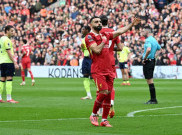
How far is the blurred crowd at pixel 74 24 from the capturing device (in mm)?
35188

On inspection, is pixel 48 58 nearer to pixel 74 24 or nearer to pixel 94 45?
pixel 74 24

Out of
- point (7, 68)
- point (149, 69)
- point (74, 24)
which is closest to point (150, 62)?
point (149, 69)

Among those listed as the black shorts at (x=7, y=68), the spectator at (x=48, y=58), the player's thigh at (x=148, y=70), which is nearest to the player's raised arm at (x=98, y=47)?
the player's thigh at (x=148, y=70)

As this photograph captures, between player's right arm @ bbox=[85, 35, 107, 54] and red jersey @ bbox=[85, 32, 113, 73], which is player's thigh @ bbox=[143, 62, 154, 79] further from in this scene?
player's right arm @ bbox=[85, 35, 107, 54]

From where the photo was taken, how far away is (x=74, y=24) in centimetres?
4297

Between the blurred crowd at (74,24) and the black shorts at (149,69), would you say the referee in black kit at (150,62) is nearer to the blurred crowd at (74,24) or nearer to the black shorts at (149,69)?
Answer: the black shorts at (149,69)

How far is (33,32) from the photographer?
45656 mm

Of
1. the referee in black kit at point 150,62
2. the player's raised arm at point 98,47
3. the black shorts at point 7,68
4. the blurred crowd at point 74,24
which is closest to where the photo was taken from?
the player's raised arm at point 98,47

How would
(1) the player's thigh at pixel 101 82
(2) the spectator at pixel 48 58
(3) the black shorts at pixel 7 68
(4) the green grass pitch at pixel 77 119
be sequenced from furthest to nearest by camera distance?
1. (2) the spectator at pixel 48 58
2. (3) the black shorts at pixel 7 68
3. (1) the player's thigh at pixel 101 82
4. (4) the green grass pitch at pixel 77 119

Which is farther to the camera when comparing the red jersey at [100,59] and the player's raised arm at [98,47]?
the red jersey at [100,59]

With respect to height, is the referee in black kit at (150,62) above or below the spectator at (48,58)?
above

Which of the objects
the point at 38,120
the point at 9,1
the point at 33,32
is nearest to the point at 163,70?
the point at 33,32

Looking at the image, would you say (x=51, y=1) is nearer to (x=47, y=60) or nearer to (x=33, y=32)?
(x=33, y=32)

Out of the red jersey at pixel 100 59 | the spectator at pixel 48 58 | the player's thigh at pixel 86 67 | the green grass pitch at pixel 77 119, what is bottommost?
the spectator at pixel 48 58
